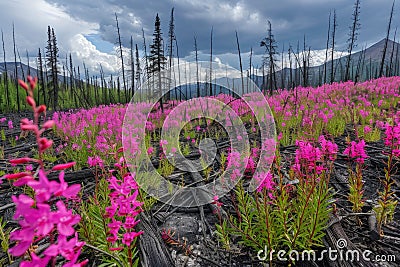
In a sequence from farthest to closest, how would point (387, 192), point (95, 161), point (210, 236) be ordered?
point (95, 161), point (210, 236), point (387, 192)

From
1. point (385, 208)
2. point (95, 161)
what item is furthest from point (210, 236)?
point (385, 208)

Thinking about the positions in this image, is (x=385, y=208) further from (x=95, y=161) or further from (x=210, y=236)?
(x=95, y=161)

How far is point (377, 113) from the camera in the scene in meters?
9.20

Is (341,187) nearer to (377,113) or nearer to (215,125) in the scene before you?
(215,125)

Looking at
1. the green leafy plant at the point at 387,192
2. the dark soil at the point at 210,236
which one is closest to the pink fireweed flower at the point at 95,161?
the dark soil at the point at 210,236

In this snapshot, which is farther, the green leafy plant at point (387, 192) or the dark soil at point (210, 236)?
the green leafy plant at point (387, 192)

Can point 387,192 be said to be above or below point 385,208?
above

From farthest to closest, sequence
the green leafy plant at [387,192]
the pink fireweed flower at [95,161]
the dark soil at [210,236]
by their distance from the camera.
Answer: the pink fireweed flower at [95,161], the green leafy plant at [387,192], the dark soil at [210,236]

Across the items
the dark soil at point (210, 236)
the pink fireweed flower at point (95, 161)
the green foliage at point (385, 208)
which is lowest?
the dark soil at point (210, 236)

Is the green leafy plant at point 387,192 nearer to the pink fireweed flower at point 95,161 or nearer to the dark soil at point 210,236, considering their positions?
the dark soil at point 210,236

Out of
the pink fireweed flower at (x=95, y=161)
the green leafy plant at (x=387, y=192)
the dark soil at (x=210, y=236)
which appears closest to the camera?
the dark soil at (x=210, y=236)

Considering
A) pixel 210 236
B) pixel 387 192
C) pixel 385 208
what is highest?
pixel 387 192

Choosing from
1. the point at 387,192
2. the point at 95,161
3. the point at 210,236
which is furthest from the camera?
the point at 95,161

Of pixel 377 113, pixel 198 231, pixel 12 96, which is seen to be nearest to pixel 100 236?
pixel 198 231
